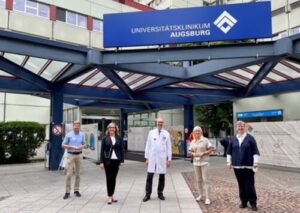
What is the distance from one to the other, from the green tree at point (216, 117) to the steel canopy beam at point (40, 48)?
1951cm

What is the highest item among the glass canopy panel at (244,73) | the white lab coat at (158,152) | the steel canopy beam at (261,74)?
the glass canopy panel at (244,73)

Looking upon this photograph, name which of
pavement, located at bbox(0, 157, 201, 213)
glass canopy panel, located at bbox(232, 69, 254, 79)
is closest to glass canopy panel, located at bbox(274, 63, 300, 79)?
glass canopy panel, located at bbox(232, 69, 254, 79)

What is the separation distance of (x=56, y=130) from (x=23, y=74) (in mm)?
2757

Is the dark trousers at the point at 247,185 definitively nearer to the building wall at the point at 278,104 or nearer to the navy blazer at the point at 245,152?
the navy blazer at the point at 245,152

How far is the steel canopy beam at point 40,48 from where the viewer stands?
29.7 ft

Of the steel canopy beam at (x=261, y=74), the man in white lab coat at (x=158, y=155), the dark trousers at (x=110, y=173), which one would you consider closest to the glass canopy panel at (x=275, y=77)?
the steel canopy beam at (x=261, y=74)

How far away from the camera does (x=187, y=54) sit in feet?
32.9

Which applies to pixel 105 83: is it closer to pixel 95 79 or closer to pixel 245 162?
pixel 95 79

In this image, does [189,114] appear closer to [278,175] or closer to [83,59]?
[278,175]

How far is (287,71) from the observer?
13125 millimetres

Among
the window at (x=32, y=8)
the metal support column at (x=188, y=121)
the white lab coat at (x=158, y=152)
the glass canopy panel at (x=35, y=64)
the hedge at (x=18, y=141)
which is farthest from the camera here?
the window at (x=32, y=8)

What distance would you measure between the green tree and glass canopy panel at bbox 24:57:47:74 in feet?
61.0

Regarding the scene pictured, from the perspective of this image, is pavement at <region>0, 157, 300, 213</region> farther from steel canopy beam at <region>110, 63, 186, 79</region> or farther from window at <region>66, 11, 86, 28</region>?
window at <region>66, 11, 86, 28</region>

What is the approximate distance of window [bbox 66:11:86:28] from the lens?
28750 millimetres
